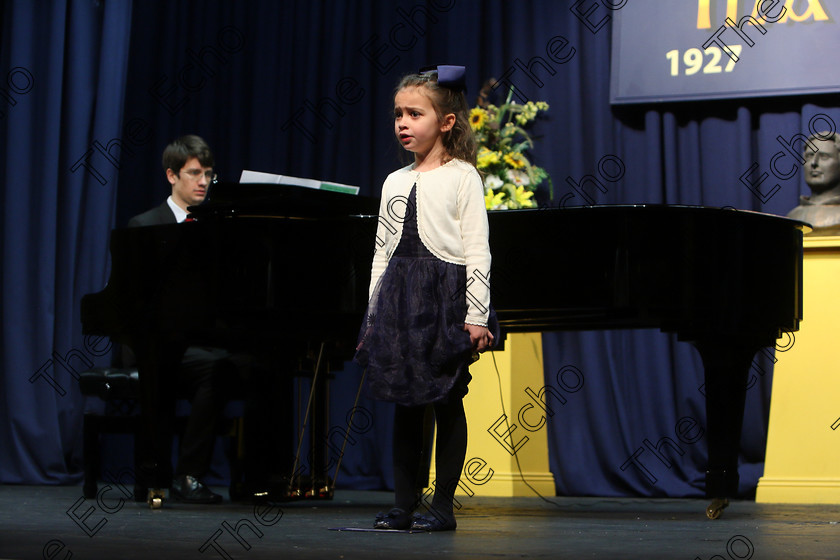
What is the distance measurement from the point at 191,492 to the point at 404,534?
1.45 meters

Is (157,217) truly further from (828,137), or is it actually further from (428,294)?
(828,137)

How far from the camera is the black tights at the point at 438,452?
2.45m

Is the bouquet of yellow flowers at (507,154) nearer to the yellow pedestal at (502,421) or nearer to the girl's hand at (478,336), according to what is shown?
the yellow pedestal at (502,421)

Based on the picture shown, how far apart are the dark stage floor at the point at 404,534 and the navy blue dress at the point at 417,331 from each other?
13.0 inches

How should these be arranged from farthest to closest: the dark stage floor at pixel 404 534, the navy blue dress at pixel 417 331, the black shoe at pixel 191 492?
1. the black shoe at pixel 191 492
2. the navy blue dress at pixel 417 331
3. the dark stage floor at pixel 404 534

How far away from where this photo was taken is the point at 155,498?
131 inches

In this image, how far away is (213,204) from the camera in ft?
10.7

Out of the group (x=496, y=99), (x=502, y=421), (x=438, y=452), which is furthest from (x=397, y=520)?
Answer: (x=496, y=99)

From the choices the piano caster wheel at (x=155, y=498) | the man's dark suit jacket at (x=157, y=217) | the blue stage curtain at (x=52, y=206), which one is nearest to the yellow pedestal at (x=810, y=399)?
the piano caster wheel at (x=155, y=498)

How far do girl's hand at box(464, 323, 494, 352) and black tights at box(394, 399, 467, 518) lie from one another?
149mm

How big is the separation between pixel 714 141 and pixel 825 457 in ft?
4.75

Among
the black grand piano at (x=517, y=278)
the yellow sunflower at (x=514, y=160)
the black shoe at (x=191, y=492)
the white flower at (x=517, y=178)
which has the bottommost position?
the black shoe at (x=191, y=492)

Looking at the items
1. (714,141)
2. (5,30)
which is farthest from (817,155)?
(5,30)

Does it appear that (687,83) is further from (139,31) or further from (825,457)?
(139,31)
